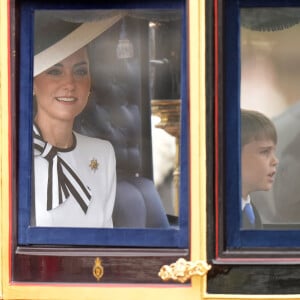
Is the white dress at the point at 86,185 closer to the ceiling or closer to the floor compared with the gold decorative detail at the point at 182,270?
closer to the ceiling

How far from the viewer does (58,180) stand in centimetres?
331

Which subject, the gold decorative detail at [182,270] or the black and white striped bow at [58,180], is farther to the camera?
the black and white striped bow at [58,180]

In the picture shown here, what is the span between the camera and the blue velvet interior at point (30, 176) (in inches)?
127

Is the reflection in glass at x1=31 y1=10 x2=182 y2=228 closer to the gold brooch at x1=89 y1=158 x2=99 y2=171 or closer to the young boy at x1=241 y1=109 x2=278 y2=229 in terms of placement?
the gold brooch at x1=89 y1=158 x2=99 y2=171

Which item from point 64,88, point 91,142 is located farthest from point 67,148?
point 64,88

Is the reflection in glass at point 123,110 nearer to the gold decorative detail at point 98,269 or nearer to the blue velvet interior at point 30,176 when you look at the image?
the blue velvet interior at point 30,176

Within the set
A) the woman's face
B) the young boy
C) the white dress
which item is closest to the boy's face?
the young boy

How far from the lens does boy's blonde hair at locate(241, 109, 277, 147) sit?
3240mm

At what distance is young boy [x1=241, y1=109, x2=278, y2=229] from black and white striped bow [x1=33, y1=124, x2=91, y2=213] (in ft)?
1.76

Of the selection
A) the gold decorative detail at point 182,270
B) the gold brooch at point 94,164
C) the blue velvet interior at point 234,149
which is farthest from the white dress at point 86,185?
the blue velvet interior at point 234,149

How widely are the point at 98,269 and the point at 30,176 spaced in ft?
1.29

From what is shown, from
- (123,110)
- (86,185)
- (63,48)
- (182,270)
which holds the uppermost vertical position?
(63,48)

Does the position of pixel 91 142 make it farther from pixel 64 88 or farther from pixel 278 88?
pixel 278 88

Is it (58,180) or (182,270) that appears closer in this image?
(182,270)
